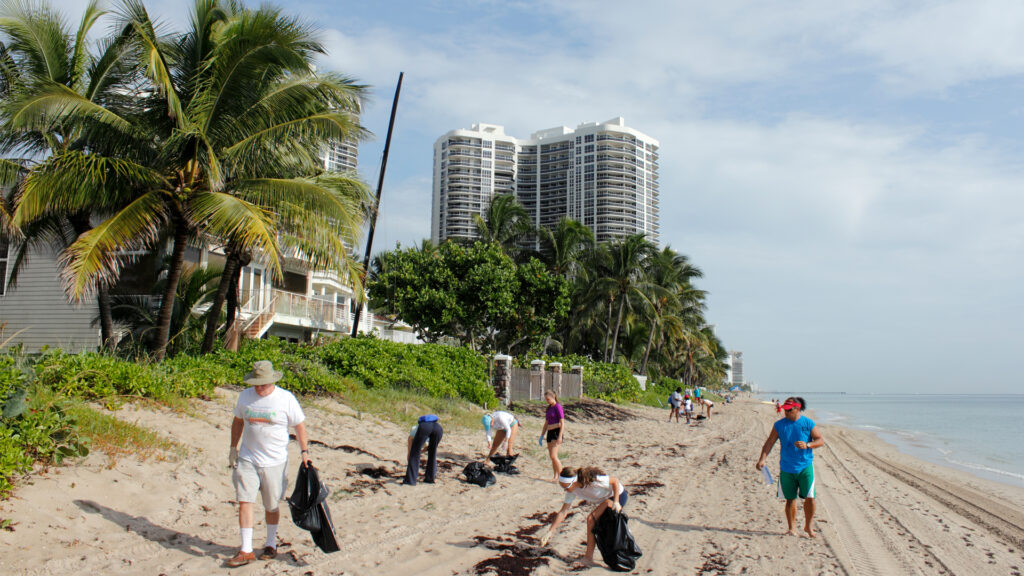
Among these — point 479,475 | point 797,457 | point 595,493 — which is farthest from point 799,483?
point 479,475

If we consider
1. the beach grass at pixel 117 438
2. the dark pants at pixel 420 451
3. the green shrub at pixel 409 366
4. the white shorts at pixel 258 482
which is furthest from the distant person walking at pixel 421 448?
the green shrub at pixel 409 366

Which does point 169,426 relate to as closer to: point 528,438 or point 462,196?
point 528,438

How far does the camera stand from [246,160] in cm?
1126

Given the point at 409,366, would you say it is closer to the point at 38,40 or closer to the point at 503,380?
the point at 503,380

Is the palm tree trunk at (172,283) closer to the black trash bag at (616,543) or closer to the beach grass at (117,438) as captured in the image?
the beach grass at (117,438)

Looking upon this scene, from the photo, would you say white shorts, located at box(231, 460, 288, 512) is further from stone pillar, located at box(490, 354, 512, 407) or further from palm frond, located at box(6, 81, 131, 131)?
stone pillar, located at box(490, 354, 512, 407)

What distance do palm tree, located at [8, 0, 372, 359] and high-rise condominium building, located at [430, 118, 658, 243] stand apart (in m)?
80.1

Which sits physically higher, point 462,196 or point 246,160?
point 462,196

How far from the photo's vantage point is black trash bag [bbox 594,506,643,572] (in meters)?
5.35

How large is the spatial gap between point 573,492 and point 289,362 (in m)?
8.00

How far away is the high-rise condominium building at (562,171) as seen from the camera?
305ft

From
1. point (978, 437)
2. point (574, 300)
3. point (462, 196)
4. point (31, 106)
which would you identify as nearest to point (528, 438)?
point (31, 106)

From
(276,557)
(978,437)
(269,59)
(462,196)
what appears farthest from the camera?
(462,196)

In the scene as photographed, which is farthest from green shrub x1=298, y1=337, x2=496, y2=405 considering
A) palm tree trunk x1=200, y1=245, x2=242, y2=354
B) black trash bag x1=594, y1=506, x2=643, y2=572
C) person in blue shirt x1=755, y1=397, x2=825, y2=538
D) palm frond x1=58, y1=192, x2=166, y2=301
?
person in blue shirt x1=755, y1=397, x2=825, y2=538
